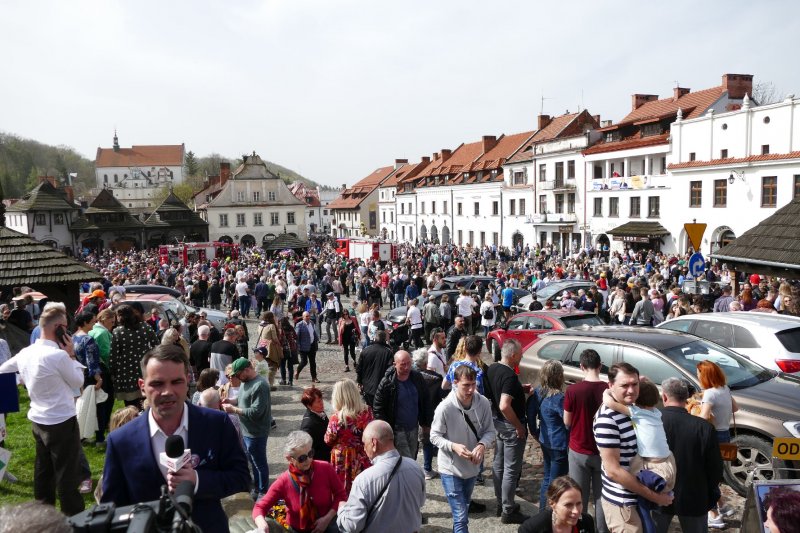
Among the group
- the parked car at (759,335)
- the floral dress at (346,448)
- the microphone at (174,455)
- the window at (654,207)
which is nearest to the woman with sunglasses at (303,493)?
the floral dress at (346,448)

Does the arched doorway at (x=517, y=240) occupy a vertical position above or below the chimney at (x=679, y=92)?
below

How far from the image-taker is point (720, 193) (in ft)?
107

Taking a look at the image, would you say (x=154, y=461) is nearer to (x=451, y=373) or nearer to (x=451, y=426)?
(x=451, y=426)

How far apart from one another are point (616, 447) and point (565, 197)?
4322 cm

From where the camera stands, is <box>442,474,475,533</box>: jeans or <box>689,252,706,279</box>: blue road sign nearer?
<box>442,474,475,533</box>: jeans

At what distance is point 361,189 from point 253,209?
20.0m

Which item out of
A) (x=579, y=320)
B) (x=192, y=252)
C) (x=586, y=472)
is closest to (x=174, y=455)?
(x=586, y=472)

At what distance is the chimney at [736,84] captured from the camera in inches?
1462

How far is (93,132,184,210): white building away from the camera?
114000mm

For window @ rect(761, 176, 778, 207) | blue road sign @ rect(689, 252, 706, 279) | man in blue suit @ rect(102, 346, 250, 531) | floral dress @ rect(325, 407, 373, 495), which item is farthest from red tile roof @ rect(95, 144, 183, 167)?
man in blue suit @ rect(102, 346, 250, 531)

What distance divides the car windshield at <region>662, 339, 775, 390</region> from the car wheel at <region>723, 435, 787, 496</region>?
767mm

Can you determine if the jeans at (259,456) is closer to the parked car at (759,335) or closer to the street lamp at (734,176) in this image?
the parked car at (759,335)

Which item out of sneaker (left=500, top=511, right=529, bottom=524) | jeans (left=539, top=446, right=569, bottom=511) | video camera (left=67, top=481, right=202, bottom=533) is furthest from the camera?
sneaker (left=500, top=511, right=529, bottom=524)

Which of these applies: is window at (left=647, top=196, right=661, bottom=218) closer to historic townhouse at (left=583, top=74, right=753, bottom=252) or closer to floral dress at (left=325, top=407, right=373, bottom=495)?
historic townhouse at (left=583, top=74, right=753, bottom=252)
